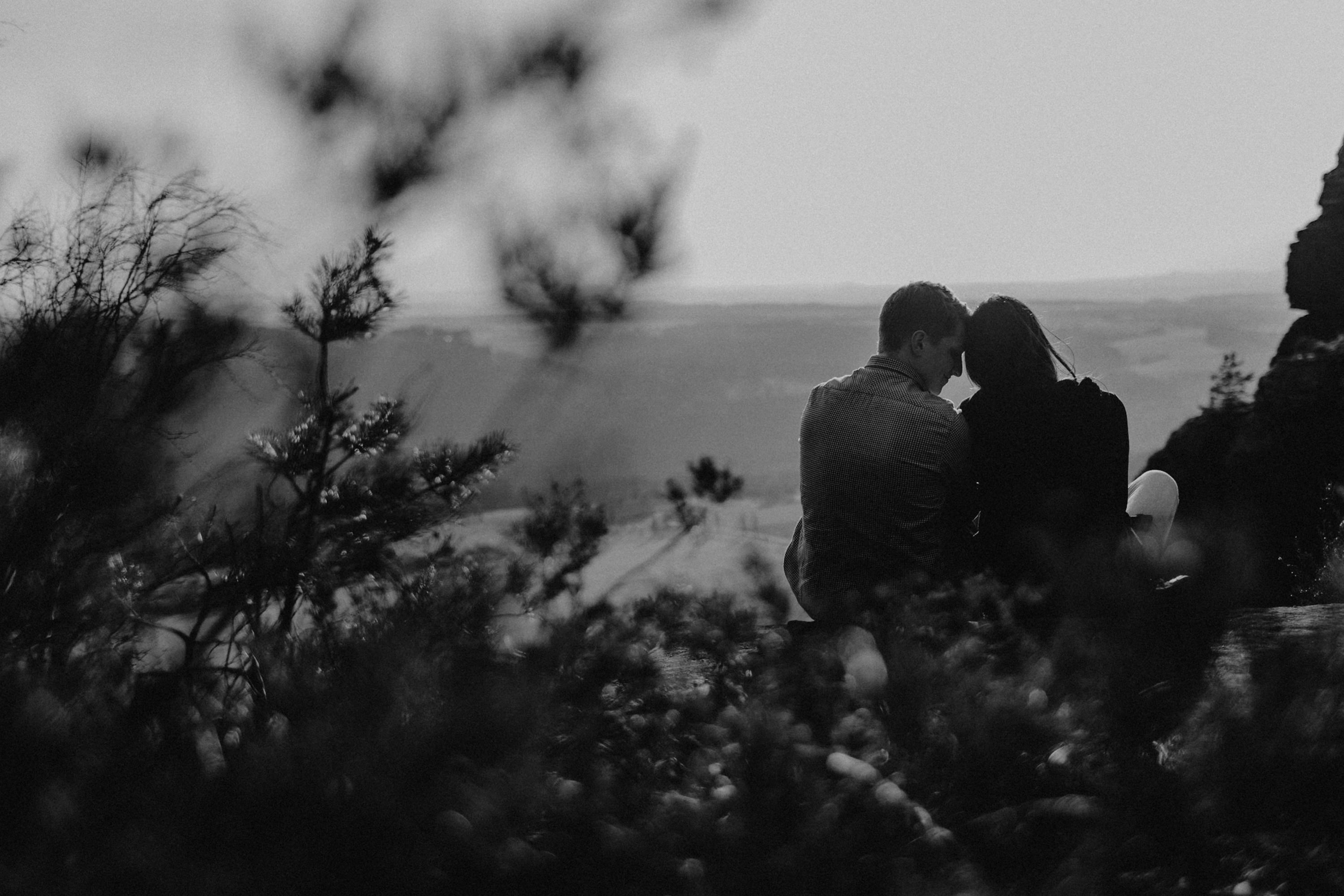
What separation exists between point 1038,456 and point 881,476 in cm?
35

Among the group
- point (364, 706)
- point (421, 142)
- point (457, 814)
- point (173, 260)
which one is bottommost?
point (457, 814)

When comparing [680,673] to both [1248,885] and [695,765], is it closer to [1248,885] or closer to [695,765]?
[695,765]

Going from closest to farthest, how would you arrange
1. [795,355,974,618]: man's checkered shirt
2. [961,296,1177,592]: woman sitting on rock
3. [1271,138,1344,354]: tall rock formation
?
[961,296,1177,592]: woman sitting on rock
[795,355,974,618]: man's checkered shirt
[1271,138,1344,354]: tall rock formation

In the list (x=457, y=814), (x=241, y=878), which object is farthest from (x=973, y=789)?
(x=241, y=878)

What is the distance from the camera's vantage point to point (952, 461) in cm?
244

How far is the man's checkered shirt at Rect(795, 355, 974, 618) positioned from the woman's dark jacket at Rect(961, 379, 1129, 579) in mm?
112

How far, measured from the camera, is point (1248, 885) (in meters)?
1.37

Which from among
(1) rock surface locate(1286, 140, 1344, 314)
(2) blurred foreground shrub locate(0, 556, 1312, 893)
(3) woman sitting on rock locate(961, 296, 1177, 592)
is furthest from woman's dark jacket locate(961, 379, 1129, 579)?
(1) rock surface locate(1286, 140, 1344, 314)

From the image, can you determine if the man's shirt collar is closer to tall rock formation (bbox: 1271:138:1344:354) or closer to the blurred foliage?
the blurred foliage

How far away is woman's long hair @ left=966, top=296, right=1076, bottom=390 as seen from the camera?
2.39 meters

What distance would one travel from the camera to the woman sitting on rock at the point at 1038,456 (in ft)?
7.50

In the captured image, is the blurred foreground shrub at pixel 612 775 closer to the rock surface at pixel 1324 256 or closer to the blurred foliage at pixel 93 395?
the blurred foliage at pixel 93 395

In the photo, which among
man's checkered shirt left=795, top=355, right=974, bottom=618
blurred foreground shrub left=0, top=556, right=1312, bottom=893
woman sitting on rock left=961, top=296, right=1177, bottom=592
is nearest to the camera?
blurred foreground shrub left=0, top=556, right=1312, bottom=893

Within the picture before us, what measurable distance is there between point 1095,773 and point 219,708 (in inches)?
55.5
